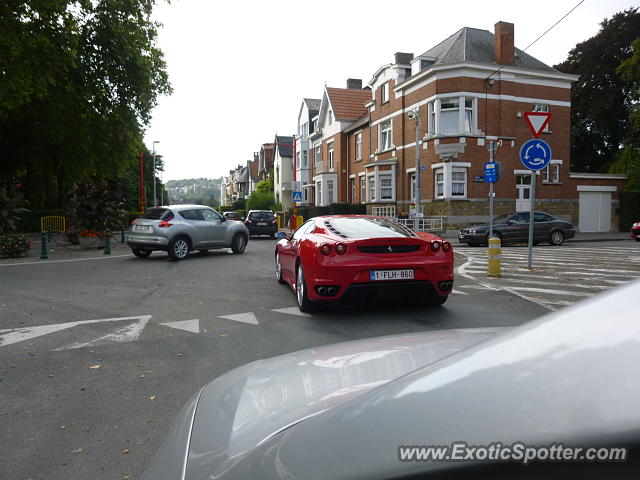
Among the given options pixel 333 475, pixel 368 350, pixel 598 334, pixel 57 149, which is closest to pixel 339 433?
pixel 333 475

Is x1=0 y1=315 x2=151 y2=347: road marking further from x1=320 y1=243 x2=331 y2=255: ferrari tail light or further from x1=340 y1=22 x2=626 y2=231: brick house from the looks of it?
x1=340 y1=22 x2=626 y2=231: brick house

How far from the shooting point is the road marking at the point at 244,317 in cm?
632

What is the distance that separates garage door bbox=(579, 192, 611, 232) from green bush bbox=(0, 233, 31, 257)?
2928 centimetres

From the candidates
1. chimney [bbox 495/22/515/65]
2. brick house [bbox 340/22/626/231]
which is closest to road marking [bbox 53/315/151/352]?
brick house [bbox 340/22/626/231]

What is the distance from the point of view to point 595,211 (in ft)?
102

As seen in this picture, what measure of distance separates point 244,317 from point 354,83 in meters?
48.1

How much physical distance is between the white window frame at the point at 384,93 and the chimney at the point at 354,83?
16562 millimetres

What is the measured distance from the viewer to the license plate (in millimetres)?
6230

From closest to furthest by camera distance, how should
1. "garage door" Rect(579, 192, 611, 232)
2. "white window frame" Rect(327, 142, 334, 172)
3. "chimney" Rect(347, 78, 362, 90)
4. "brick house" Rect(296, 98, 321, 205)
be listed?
"garage door" Rect(579, 192, 611, 232)
"white window frame" Rect(327, 142, 334, 172)
"chimney" Rect(347, 78, 362, 90)
"brick house" Rect(296, 98, 321, 205)

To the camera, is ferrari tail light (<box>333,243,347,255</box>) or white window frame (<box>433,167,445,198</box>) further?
white window frame (<box>433,167,445,198</box>)

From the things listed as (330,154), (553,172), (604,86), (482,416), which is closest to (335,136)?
(330,154)

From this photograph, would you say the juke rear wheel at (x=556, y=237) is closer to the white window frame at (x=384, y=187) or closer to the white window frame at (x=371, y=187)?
the white window frame at (x=384, y=187)

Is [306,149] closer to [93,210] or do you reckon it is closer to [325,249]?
[93,210]

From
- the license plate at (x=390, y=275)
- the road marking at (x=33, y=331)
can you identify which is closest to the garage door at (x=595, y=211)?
the license plate at (x=390, y=275)
